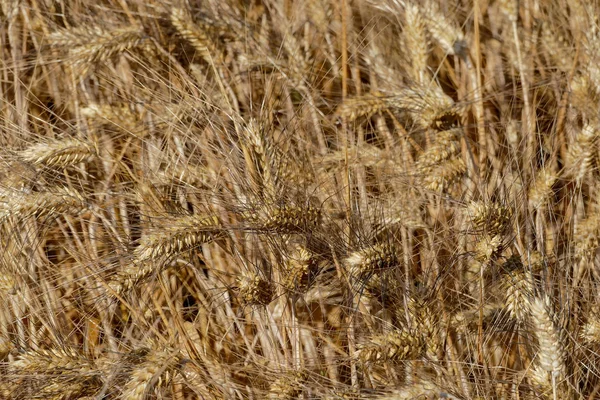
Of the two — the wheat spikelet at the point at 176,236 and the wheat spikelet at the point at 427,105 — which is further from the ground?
the wheat spikelet at the point at 427,105

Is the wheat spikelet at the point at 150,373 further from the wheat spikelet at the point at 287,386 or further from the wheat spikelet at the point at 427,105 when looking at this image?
the wheat spikelet at the point at 427,105

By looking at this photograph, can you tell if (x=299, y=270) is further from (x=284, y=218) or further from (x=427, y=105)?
(x=427, y=105)

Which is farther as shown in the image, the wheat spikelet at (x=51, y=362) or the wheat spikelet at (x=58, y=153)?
the wheat spikelet at (x=58, y=153)

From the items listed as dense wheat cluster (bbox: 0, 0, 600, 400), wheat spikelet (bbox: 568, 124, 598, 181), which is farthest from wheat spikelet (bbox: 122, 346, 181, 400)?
wheat spikelet (bbox: 568, 124, 598, 181)

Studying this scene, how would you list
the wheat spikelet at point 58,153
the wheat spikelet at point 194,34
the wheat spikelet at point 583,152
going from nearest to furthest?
the wheat spikelet at point 58,153 < the wheat spikelet at point 583,152 < the wheat spikelet at point 194,34

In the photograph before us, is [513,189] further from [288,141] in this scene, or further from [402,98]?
[288,141]

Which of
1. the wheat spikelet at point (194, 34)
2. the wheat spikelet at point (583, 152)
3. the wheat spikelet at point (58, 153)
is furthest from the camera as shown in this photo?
the wheat spikelet at point (194, 34)

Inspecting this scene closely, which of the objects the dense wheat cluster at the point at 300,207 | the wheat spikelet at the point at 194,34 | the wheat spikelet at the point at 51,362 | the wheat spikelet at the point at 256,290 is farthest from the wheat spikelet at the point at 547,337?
the wheat spikelet at the point at 194,34

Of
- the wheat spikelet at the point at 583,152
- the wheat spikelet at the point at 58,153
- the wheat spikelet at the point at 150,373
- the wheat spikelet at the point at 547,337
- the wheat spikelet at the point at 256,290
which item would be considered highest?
the wheat spikelet at the point at 58,153
